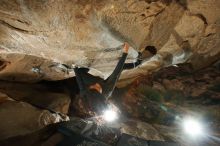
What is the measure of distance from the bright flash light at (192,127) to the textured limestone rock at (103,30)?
70.9 inches

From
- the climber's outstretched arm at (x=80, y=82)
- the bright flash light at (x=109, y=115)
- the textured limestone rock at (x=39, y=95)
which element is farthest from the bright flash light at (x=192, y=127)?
the textured limestone rock at (x=39, y=95)

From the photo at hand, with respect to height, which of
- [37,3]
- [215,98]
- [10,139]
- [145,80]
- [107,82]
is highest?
[145,80]

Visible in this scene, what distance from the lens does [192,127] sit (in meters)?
5.65

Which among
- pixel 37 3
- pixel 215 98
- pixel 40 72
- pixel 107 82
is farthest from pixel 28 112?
pixel 215 98

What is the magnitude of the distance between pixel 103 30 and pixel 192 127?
4.02m

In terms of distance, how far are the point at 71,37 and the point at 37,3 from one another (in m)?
0.89

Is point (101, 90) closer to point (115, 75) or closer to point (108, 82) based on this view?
point (108, 82)

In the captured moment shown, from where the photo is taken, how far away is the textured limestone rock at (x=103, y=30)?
2646 mm

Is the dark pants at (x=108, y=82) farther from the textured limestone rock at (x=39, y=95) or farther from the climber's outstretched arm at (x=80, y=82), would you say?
the textured limestone rock at (x=39, y=95)

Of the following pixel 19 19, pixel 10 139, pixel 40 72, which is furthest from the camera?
pixel 40 72

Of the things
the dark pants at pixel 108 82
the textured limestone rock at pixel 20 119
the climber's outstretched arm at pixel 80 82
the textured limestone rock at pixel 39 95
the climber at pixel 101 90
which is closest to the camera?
the climber at pixel 101 90

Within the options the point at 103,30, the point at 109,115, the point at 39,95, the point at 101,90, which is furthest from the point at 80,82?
the point at 39,95

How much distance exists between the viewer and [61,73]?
18.1 ft

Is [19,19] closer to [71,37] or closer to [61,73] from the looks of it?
[71,37]
